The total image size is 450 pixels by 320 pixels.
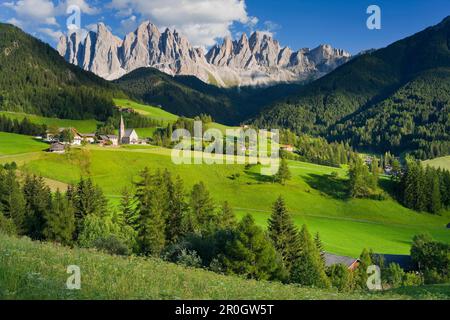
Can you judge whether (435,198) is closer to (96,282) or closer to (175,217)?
(175,217)

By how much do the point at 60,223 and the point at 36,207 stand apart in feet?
37.2

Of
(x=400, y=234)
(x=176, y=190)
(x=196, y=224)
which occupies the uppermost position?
(x=176, y=190)

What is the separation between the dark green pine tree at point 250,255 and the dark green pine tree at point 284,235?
19.3 meters

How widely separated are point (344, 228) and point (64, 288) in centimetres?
9611

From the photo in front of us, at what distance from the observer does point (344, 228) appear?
336 feet

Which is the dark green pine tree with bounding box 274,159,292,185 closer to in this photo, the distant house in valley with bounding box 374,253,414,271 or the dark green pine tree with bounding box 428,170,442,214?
the dark green pine tree with bounding box 428,170,442,214

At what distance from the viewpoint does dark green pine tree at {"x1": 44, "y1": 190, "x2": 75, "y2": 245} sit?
65.8 meters

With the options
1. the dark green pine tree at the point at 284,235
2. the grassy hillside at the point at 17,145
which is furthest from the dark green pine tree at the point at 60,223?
the grassy hillside at the point at 17,145

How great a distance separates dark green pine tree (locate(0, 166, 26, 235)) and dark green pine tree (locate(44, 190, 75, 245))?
5.74 metres

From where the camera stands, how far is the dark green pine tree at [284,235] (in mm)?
70062
